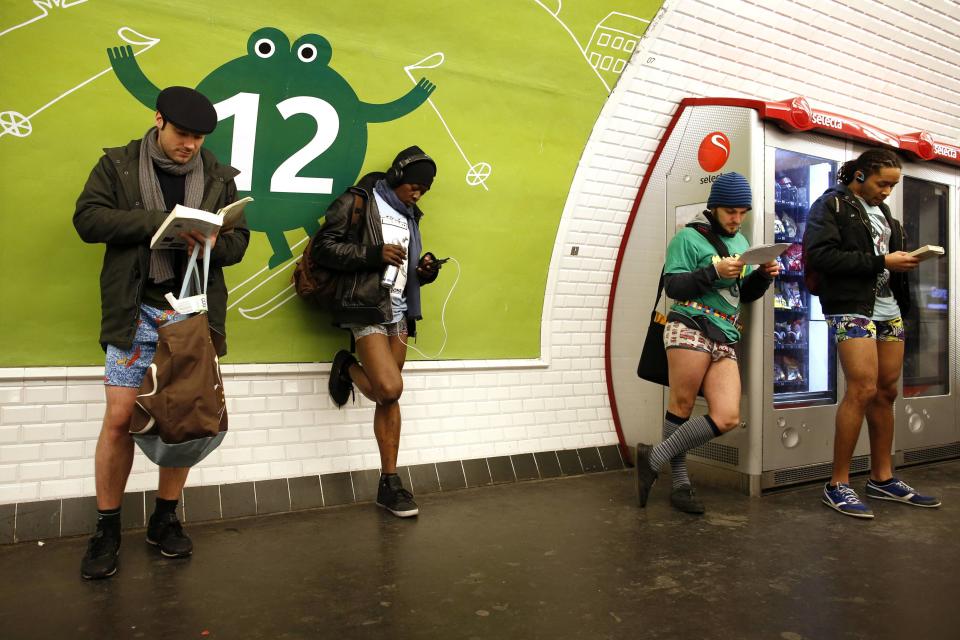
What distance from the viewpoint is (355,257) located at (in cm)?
327

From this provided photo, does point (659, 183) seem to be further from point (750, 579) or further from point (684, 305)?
point (750, 579)

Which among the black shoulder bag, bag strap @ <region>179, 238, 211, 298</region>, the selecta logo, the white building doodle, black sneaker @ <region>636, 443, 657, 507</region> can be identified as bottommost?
black sneaker @ <region>636, 443, 657, 507</region>

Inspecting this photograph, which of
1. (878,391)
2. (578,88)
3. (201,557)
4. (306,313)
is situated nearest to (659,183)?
(578,88)

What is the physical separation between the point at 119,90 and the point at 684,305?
8.75 feet

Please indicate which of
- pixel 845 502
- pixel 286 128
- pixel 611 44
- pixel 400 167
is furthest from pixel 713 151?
pixel 286 128

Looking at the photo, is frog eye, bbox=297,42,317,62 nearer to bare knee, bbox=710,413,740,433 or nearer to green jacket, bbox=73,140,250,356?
green jacket, bbox=73,140,250,356

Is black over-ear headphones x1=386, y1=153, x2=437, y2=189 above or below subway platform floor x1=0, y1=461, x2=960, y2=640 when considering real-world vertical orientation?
above

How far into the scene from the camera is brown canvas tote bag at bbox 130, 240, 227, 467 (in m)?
2.49

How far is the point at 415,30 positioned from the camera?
3752mm

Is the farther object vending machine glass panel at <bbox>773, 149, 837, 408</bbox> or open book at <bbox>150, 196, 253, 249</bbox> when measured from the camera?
vending machine glass panel at <bbox>773, 149, 837, 408</bbox>

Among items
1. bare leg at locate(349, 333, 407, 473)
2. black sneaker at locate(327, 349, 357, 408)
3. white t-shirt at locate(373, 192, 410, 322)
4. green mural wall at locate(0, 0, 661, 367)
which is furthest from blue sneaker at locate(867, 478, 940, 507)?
black sneaker at locate(327, 349, 357, 408)

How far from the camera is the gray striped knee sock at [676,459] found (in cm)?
363

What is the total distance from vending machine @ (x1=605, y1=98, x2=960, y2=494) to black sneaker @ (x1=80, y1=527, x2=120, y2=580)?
2.96 metres

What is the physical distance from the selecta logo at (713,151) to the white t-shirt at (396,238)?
5.90 ft
